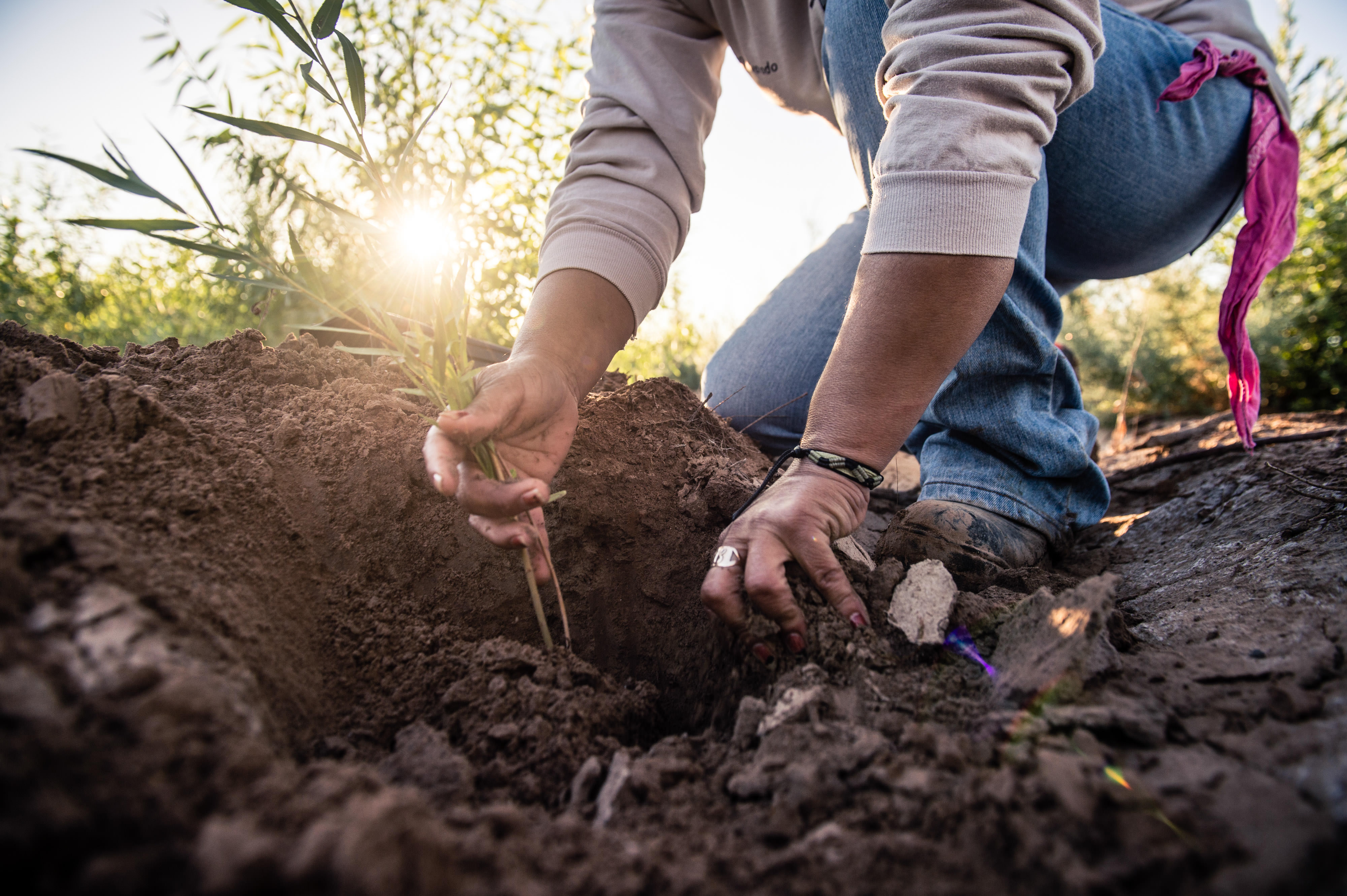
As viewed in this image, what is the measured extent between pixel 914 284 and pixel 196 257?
3273 mm

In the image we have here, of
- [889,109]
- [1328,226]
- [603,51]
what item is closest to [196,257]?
[603,51]

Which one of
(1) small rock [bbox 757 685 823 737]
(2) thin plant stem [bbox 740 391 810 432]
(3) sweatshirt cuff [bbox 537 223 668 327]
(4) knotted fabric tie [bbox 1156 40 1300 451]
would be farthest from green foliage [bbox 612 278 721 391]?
(1) small rock [bbox 757 685 823 737]

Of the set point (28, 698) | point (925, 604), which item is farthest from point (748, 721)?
point (28, 698)

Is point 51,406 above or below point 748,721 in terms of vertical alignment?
above

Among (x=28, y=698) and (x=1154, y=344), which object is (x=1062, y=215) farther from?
(x=1154, y=344)

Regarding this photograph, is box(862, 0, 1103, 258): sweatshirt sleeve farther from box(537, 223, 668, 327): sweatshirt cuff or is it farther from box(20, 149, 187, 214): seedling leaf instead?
box(20, 149, 187, 214): seedling leaf

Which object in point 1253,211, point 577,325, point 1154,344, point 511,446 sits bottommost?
point 1154,344

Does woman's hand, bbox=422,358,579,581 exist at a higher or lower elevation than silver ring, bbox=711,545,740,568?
higher

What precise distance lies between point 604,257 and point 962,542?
3.60 feet

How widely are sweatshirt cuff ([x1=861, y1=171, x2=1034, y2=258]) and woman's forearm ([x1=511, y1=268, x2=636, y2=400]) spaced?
0.70 metres

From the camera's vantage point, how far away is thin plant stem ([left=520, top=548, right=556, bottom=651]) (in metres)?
1.13

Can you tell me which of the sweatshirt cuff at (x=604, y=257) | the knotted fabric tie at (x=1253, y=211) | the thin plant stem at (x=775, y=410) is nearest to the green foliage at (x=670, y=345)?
the thin plant stem at (x=775, y=410)

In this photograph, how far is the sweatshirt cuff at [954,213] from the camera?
114 cm

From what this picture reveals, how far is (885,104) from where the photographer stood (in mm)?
1309
